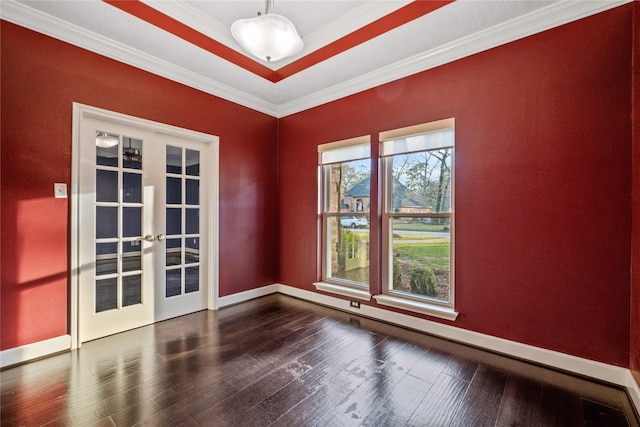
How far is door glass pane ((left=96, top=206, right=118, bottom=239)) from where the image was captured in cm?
276

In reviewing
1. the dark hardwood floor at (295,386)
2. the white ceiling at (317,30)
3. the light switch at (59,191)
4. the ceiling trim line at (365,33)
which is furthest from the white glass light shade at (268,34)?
the dark hardwood floor at (295,386)

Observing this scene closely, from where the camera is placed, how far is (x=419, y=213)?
10.0ft

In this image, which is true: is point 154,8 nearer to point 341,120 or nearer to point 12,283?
point 341,120

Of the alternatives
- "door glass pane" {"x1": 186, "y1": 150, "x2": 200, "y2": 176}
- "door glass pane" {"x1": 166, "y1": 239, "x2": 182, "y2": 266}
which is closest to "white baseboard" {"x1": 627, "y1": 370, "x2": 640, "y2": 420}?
"door glass pane" {"x1": 166, "y1": 239, "x2": 182, "y2": 266}

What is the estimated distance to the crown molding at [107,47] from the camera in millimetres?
2242

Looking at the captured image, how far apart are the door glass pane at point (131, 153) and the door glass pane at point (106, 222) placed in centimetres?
49

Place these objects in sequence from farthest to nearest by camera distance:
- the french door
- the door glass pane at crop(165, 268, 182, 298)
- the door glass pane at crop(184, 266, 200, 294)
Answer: the door glass pane at crop(184, 266, 200, 294) < the door glass pane at crop(165, 268, 182, 298) < the french door

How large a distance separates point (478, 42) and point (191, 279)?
4069 millimetres

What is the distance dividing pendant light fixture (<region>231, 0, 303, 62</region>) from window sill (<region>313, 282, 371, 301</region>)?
2.67m

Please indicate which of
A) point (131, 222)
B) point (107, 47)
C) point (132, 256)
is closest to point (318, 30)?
point (107, 47)

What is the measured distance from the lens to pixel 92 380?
6.68ft

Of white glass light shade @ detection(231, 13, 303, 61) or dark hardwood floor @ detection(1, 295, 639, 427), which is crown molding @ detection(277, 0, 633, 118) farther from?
dark hardwood floor @ detection(1, 295, 639, 427)

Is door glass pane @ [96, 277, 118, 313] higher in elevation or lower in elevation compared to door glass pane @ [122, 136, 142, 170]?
lower

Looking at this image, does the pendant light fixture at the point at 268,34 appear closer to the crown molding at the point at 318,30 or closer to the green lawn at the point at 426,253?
the crown molding at the point at 318,30
